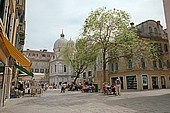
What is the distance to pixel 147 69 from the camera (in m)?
28.4

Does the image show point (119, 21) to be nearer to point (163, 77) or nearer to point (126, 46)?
point (126, 46)

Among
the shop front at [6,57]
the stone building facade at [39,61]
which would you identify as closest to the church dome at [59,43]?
the stone building facade at [39,61]

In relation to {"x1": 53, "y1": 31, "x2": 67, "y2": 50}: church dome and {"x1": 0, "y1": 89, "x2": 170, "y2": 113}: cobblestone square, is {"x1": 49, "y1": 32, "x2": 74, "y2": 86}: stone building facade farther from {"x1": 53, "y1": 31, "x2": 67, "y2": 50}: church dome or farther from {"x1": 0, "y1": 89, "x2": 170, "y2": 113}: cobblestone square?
{"x1": 0, "y1": 89, "x2": 170, "y2": 113}: cobblestone square

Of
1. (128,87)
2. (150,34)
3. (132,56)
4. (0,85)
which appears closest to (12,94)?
(0,85)

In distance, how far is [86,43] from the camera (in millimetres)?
22219

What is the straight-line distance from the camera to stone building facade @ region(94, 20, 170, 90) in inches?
1092

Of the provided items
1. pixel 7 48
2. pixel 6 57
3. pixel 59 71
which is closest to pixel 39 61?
pixel 59 71

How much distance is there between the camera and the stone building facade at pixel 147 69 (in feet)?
91.0

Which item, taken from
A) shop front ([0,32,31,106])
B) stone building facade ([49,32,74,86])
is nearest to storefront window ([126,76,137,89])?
shop front ([0,32,31,106])

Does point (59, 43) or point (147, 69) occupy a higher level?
point (59, 43)

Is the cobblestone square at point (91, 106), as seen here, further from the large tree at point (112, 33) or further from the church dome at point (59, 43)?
the church dome at point (59, 43)

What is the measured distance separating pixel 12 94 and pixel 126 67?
2024cm

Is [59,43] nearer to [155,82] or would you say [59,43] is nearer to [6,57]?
[155,82]

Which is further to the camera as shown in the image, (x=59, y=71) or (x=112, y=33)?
(x=59, y=71)
